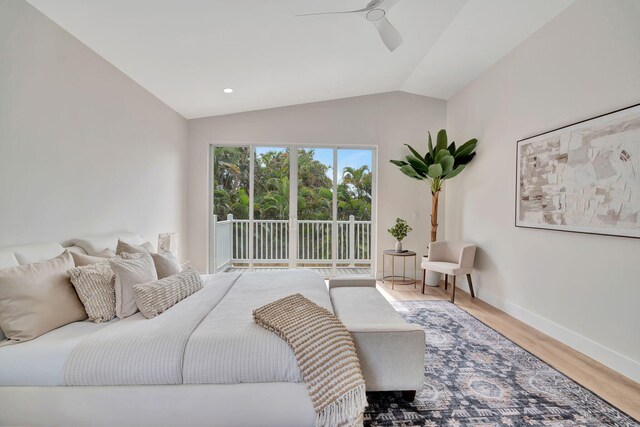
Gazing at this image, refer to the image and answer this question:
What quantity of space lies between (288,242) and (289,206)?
0.59 metres

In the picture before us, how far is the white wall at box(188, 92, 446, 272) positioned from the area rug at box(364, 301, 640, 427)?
8.67ft

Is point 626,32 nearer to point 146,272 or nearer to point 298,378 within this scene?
point 298,378

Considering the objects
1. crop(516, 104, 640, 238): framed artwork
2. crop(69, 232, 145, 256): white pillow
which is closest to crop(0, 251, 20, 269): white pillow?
crop(69, 232, 145, 256): white pillow

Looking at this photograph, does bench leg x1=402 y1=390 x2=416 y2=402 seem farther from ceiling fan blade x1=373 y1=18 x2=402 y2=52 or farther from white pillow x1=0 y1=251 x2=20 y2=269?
ceiling fan blade x1=373 y1=18 x2=402 y2=52

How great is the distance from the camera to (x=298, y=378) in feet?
5.13

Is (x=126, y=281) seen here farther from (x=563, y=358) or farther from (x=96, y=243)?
(x=563, y=358)

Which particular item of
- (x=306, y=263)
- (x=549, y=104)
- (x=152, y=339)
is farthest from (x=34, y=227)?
(x=549, y=104)

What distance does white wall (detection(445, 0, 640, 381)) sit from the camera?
2301 mm

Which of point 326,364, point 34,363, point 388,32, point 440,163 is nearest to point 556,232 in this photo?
point 440,163

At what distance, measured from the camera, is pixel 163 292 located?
2.08 metres

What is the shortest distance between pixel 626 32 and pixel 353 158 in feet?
11.1

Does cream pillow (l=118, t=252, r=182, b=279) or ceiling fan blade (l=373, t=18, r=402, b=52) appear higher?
ceiling fan blade (l=373, t=18, r=402, b=52)

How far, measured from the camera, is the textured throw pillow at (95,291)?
73.9 inches

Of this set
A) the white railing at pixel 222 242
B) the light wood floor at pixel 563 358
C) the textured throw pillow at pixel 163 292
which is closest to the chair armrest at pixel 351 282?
the light wood floor at pixel 563 358
